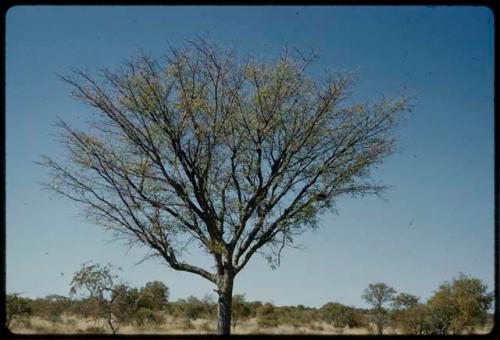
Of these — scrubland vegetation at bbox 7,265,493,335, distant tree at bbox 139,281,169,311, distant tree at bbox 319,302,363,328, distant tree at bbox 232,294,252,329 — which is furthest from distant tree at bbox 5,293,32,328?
distant tree at bbox 319,302,363,328

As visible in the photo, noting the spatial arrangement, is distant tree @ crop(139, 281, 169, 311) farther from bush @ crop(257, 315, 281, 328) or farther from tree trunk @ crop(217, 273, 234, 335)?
tree trunk @ crop(217, 273, 234, 335)

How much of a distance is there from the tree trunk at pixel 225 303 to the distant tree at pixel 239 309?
216cm

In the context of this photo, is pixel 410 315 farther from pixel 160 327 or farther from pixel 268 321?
→ pixel 160 327

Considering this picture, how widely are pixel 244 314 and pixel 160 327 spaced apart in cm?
232

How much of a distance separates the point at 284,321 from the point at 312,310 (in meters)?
1.00

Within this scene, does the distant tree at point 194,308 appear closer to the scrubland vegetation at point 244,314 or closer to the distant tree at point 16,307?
the scrubland vegetation at point 244,314

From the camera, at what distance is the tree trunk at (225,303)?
34.8 feet

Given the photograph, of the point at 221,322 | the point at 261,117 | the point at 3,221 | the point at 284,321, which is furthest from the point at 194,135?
the point at 3,221

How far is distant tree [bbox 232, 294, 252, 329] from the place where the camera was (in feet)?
43.7

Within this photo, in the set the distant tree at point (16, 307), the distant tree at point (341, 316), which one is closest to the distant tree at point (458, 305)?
the distant tree at point (341, 316)

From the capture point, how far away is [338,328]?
13.7 m

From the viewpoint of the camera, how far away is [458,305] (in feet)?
43.7

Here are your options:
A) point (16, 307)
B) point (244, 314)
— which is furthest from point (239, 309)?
point (16, 307)

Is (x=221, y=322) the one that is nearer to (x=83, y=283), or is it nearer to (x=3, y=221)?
(x=83, y=283)
